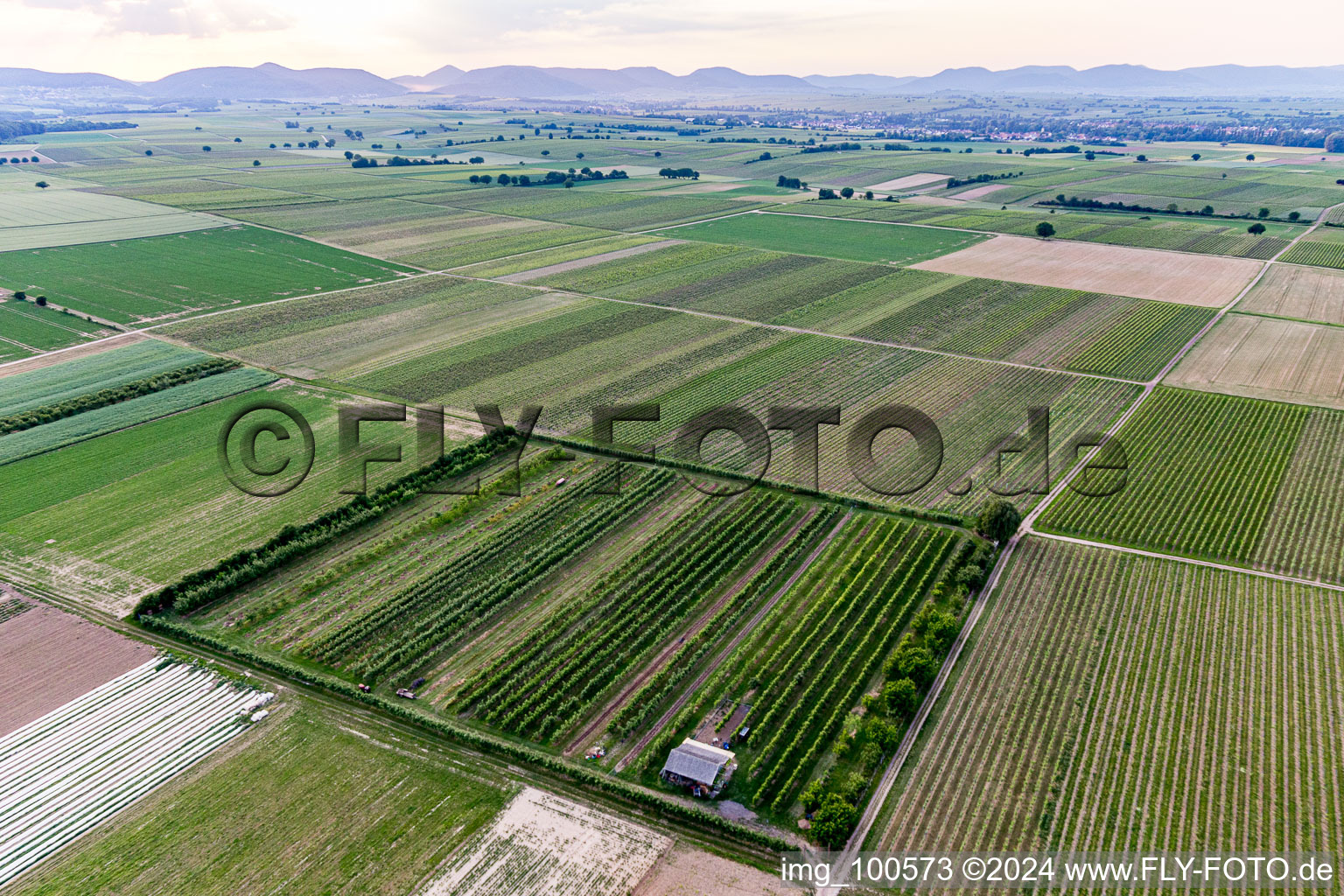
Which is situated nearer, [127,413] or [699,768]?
[699,768]

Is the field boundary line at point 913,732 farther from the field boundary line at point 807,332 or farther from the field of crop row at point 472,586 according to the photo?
the field boundary line at point 807,332

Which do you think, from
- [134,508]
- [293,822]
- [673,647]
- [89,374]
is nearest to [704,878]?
[673,647]

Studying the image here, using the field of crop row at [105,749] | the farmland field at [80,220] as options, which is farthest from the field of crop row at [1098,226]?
the field of crop row at [105,749]

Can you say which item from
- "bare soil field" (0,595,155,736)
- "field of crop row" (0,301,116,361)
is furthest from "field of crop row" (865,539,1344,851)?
"field of crop row" (0,301,116,361)

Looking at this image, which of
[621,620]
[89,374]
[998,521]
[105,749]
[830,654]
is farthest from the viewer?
[89,374]

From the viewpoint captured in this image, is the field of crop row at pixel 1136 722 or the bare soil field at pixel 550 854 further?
the field of crop row at pixel 1136 722

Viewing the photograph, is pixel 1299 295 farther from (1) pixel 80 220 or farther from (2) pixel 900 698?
(1) pixel 80 220

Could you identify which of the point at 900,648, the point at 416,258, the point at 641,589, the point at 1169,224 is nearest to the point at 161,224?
the point at 416,258
